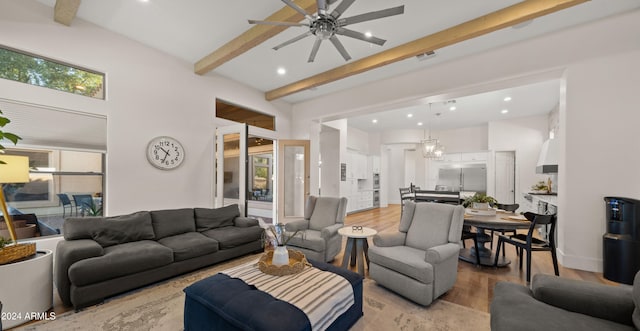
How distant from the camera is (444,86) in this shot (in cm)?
412

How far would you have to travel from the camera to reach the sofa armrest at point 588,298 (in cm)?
135

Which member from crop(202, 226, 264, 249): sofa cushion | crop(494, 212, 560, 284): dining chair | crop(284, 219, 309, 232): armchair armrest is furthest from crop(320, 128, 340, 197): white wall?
crop(494, 212, 560, 284): dining chair

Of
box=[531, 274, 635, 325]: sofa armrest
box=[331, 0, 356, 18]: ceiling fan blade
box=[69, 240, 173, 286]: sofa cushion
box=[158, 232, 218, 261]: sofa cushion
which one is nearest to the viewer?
box=[531, 274, 635, 325]: sofa armrest

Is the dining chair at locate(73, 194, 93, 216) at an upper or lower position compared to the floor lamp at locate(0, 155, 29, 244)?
lower

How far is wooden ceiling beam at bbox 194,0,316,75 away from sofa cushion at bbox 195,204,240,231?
2407mm

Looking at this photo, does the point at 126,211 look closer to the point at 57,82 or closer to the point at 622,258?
the point at 57,82

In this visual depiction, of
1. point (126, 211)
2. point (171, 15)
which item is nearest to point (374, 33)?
point (171, 15)

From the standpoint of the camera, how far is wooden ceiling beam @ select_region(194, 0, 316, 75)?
2.77 metres

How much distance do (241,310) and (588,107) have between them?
15.5 feet

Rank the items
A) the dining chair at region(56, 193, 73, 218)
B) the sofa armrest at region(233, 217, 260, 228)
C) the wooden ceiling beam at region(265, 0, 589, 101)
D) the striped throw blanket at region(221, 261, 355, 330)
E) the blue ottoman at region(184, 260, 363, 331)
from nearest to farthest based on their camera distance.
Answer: the blue ottoman at region(184, 260, 363, 331) → the striped throw blanket at region(221, 261, 355, 330) → the wooden ceiling beam at region(265, 0, 589, 101) → the dining chair at region(56, 193, 73, 218) → the sofa armrest at region(233, 217, 260, 228)

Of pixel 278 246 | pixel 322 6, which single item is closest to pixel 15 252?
pixel 278 246

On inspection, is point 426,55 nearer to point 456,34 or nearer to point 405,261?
point 456,34

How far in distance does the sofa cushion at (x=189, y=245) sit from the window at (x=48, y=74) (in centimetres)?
226

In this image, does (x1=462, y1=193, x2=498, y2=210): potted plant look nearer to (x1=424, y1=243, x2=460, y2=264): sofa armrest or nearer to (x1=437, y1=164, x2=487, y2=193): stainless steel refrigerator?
(x1=424, y1=243, x2=460, y2=264): sofa armrest
